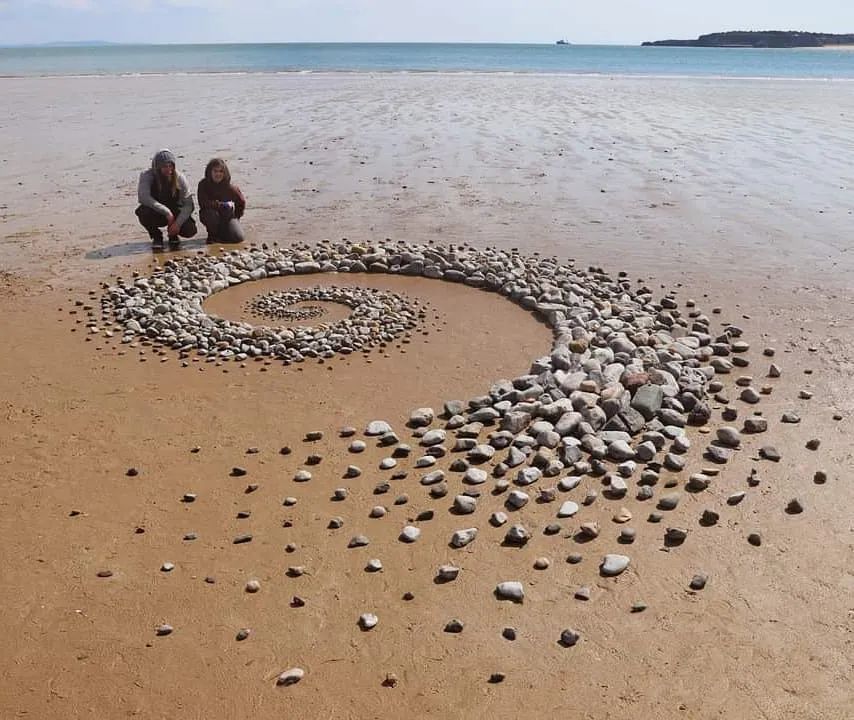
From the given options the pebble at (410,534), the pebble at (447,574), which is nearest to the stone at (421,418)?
the pebble at (410,534)

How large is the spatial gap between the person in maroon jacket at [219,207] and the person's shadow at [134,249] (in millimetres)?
232

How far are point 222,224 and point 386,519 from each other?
6.03 m

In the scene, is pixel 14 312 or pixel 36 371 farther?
pixel 14 312

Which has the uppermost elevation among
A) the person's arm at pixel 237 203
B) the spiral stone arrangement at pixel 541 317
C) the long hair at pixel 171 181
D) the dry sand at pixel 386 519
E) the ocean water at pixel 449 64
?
the long hair at pixel 171 181

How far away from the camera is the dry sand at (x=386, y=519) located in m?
3.12

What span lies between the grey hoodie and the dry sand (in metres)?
0.55

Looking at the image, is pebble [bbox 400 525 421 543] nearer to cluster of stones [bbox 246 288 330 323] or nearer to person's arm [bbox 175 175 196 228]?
cluster of stones [bbox 246 288 330 323]

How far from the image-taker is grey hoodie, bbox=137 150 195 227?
8820mm

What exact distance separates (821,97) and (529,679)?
2948 cm

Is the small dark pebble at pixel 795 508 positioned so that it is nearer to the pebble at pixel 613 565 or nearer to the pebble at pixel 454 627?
the pebble at pixel 613 565

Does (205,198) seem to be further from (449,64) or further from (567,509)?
(449,64)

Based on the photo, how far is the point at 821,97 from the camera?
27.2 m

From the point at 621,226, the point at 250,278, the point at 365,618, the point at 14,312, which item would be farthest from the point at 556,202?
the point at 365,618

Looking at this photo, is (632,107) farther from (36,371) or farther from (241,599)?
(241,599)
